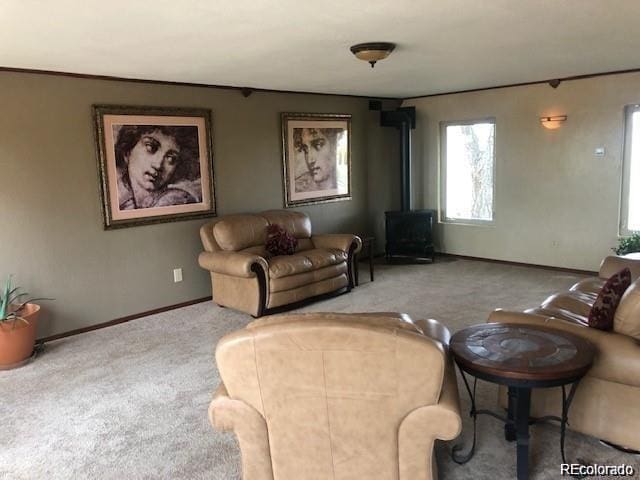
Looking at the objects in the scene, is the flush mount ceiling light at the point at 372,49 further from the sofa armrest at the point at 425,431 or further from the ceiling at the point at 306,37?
the sofa armrest at the point at 425,431

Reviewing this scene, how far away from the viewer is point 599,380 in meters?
2.44

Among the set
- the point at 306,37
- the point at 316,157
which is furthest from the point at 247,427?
the point at 316,157

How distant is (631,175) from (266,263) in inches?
164

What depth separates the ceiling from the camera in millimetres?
2773

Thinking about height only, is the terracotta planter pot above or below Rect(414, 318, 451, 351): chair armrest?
below

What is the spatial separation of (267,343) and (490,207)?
5.87m

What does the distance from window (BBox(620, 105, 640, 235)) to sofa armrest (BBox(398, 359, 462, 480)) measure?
489 cm

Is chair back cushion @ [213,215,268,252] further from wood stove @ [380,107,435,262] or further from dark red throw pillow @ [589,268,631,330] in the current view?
dark red throw pillow @ [589,268,631,330]

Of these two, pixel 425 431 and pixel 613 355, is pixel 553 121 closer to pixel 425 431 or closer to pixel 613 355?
pixel 613 355

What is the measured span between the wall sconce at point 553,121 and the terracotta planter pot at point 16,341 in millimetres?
5776

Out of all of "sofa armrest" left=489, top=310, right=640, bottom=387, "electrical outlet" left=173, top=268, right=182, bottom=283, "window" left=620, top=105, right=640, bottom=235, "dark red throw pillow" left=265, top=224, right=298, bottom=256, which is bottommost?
"electrical outlet" left=173, top=268, right=182, bottom=283

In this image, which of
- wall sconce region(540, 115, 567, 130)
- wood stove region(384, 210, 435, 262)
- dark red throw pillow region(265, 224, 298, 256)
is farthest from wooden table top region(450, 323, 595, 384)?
wood stove region(384, 210, 435, 262)

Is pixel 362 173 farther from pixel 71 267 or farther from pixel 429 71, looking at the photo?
pixel 71 267

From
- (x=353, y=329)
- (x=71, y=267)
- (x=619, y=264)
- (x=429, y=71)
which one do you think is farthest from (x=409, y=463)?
(x=429, y=71)
